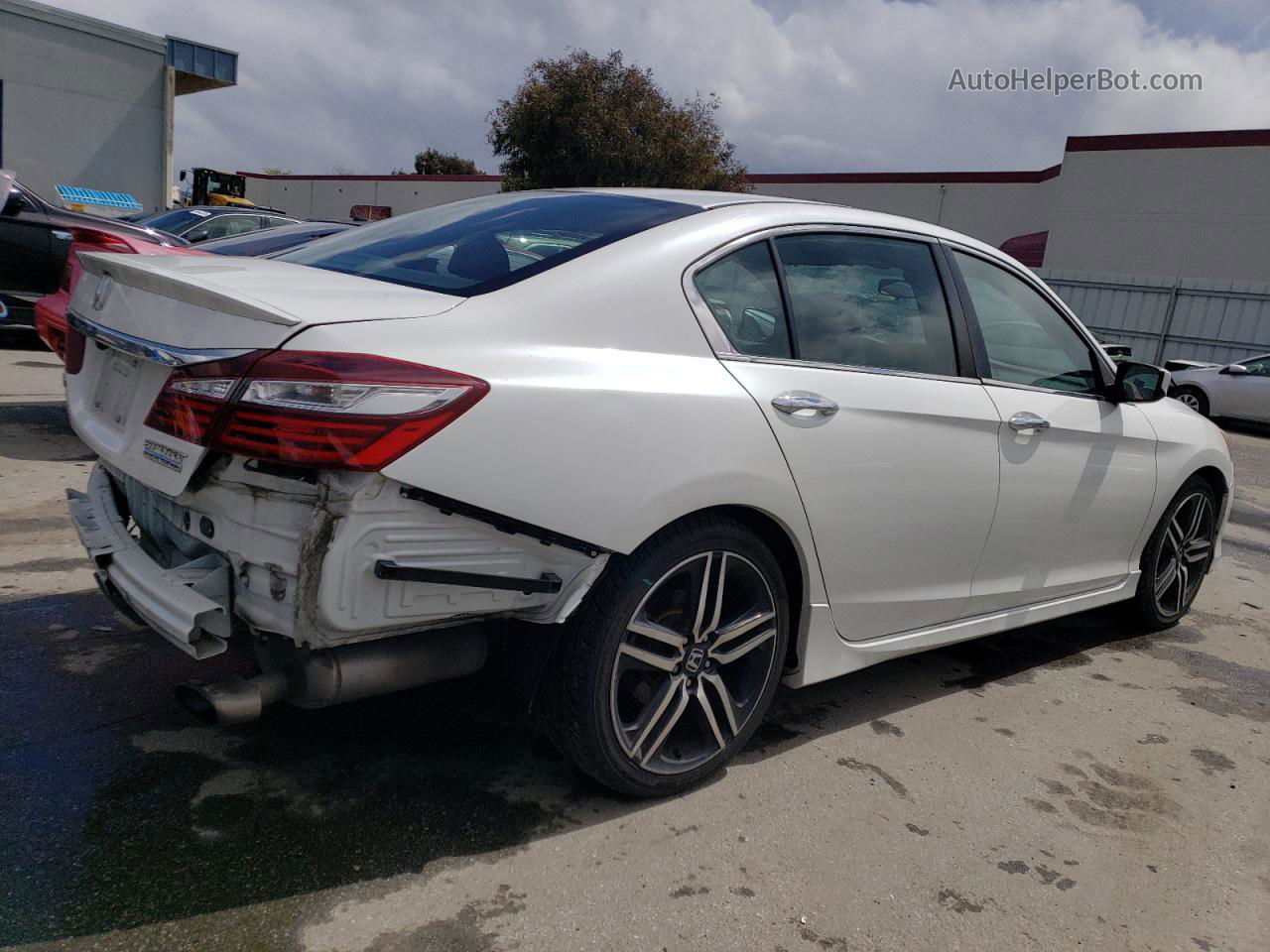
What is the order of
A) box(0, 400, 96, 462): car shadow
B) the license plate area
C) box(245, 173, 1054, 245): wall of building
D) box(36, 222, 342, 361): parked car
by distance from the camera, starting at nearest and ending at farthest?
the license plate area < box(36, 222, 342, 361): parked car < box(0, 400, 96, 462): car shadow < box(245, 173, 1054, 245): wall of building

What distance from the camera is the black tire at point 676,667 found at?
98.8 inches

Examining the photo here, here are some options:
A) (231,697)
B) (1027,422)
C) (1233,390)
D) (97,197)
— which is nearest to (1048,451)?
(1027,422)

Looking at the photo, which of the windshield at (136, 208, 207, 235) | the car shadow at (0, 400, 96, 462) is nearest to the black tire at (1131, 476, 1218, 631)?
the car shadow at (0, 400, 96, 462)

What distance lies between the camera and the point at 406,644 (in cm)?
234

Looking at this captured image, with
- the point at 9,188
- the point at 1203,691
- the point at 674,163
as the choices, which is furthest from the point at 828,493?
the point at 674,163

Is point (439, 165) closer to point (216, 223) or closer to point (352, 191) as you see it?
point (352, 191)

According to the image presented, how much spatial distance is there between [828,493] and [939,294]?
3.27 ft

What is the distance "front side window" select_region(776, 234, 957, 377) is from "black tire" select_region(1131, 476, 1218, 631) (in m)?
1.87

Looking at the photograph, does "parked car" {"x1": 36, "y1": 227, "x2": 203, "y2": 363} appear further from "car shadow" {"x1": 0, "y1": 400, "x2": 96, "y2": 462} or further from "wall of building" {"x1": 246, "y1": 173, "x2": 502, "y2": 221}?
"wall of building" {"x1": 246, "y1": 173, "x2": 502, "y2": 221}

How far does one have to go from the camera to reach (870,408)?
2988 mm

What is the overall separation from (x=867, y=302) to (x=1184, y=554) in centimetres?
264

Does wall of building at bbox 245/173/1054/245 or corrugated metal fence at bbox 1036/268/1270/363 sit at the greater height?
wall of building at bbox 245/173/1054/245

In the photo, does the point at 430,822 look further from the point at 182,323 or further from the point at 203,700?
the point at 182,323

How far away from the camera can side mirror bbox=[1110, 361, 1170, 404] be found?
4.04 metres
